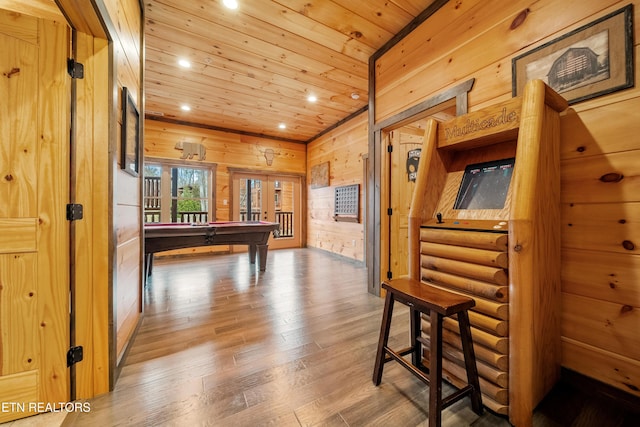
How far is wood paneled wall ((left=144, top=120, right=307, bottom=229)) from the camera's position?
5160 millimetres

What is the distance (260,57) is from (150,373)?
342cm

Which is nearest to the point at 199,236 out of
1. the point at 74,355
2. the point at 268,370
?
the point at 74,355

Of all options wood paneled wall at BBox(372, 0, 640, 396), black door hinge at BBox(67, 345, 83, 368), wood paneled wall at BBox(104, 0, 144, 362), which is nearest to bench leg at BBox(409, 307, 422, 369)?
wood paneled wall at BBox(372, 0, 640, 396)

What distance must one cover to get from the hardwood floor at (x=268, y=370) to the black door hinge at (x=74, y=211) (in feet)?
3.38

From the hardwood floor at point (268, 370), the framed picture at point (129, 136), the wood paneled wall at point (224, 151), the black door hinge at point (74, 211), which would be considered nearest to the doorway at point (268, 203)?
the wood paneled wall at point (224, 151)

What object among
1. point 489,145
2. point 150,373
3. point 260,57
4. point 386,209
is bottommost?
point 150,373

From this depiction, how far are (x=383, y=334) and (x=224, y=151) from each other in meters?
5.63

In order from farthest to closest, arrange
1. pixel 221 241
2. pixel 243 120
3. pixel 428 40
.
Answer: pixel 243 120 → pixel 221 241 → pixel 428 40

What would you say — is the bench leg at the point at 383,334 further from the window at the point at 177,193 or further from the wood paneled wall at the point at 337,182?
the window at the point at 177,193

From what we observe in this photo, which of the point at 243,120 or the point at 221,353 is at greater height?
the point at 243,120

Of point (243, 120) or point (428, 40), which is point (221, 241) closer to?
point (243, 120)

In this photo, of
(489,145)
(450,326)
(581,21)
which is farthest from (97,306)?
(581,21)

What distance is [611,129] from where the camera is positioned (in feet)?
4.05

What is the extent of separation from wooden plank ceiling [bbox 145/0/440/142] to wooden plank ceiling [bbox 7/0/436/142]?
1 cm
